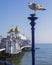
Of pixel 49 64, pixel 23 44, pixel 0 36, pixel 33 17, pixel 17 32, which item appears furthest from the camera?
pixel 23 44

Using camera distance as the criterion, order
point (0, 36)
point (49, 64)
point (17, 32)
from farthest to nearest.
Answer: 1. point (17, 32)
2. point (0, 36)
3. point (49, 64)

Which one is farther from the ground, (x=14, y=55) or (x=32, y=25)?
(x=32, y=25)

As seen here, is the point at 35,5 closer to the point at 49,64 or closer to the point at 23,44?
the point at 49,64

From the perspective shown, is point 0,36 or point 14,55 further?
point 0,36

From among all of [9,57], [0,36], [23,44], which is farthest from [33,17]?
[23,44]

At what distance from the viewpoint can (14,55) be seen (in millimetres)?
50406

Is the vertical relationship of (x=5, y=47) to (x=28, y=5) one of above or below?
below

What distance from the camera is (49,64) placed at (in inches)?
1725

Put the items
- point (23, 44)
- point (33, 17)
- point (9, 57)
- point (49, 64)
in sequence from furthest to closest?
point (23, 44)
point (9, 57)
point (49, 64)
point (33, 17)

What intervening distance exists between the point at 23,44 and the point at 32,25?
7208 cm

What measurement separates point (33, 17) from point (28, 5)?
0.80 meters

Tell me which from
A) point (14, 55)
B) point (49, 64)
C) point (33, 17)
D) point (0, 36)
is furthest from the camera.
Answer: point (0, 36)

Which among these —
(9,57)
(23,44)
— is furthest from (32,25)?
(23,44)

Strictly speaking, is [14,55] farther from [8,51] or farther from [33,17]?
[33,17]
